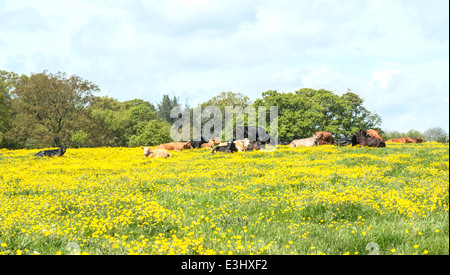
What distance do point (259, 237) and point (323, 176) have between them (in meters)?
7.14

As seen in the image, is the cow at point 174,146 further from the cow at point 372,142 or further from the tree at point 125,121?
the tree at point 125,121

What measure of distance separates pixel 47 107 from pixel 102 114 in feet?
128

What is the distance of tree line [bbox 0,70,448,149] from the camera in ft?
88.5

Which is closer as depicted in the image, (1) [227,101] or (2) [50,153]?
(2) [50,153]

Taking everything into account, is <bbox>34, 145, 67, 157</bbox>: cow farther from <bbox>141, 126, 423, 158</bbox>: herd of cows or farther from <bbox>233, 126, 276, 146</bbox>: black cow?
<bbox>233, 126, 276, 146</bbox>: black cow

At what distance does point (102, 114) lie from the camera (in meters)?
69.4

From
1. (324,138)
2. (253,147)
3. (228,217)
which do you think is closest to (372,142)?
(324,138)

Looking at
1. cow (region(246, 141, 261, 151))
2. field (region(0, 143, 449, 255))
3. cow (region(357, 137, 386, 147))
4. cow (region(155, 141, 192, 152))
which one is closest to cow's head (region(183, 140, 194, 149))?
cow (region(155, 141, 192, 152))

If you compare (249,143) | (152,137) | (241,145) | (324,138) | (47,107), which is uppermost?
(47,107)

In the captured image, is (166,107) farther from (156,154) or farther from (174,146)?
(156,154)

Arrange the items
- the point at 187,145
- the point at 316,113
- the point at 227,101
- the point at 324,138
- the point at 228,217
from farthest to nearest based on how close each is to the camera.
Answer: the point at 227,101 < the point at 316,113 < the point at 324,138 < the point at 187,145 < the point at 228,217

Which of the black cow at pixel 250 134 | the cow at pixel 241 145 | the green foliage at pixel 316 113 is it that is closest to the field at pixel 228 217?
the cow at pixel 241 145
